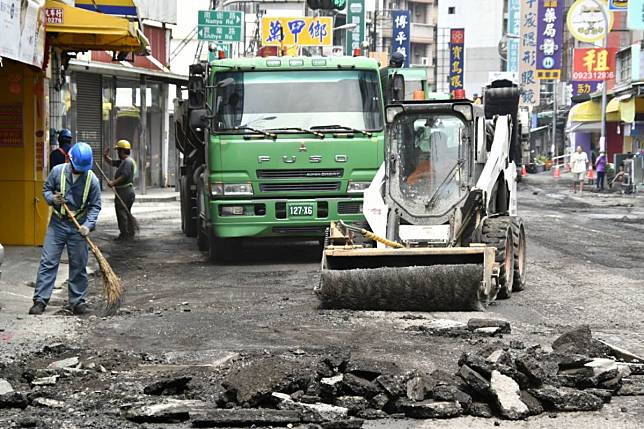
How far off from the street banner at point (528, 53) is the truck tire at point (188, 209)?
39.8 metres

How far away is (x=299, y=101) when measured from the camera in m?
16.2

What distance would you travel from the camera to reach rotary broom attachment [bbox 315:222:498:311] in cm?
1117

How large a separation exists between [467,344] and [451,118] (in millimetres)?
3777

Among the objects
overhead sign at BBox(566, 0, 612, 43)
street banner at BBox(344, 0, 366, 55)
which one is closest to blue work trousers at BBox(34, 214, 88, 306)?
overhead sign at BBox(566, 0, 612, 43)

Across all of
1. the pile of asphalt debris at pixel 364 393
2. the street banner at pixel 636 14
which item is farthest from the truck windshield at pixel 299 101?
the street banner at pixel 636 14

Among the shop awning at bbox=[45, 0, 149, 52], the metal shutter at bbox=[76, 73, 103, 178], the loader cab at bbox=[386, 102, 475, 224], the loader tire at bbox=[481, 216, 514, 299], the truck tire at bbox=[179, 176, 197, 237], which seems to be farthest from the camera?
the metal shutter at bbox=[76, 73, 103, 178]

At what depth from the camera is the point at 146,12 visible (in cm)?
2369

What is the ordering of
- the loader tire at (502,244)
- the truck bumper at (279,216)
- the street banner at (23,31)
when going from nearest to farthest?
the loader tire at (502,244) < the street banner at (23,31) < the truck bumper at (279,216)

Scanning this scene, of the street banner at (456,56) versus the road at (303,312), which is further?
the street banner at (456,56)

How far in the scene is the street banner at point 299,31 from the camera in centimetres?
4250

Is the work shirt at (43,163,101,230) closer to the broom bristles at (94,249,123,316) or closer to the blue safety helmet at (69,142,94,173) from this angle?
the blue safety helmet at (69,142,94,173)

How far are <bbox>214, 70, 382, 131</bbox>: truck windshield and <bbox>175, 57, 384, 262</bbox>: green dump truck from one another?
0.5 inches

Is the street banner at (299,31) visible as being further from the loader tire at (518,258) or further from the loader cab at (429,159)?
the loader cab at (429,159)

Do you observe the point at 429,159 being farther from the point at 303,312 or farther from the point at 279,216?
the point at 279,216
